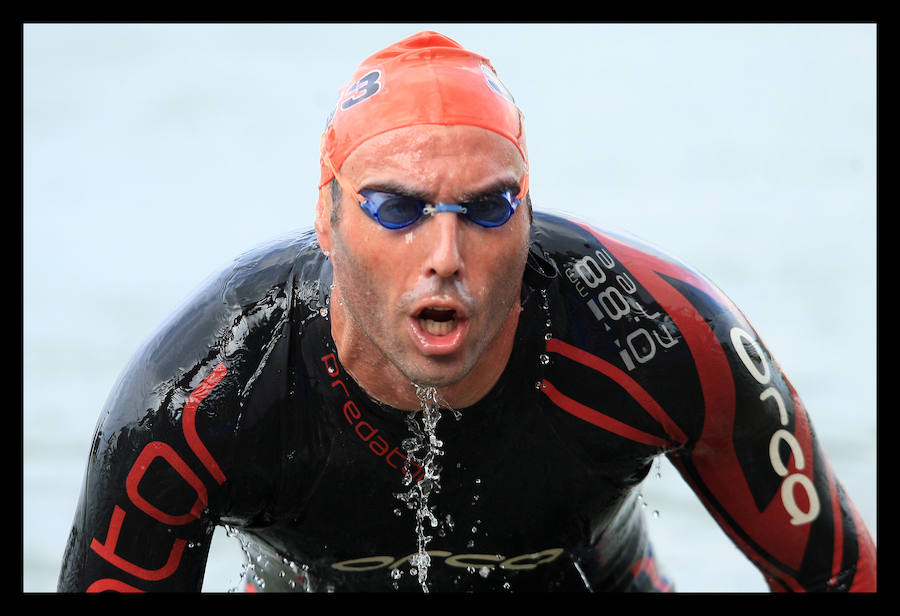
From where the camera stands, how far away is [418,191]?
118 inches

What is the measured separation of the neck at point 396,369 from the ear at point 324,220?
0.40 ft

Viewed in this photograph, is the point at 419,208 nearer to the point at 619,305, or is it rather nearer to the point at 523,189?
the point at 523,189

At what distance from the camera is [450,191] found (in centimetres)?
299

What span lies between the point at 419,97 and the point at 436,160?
184 mm

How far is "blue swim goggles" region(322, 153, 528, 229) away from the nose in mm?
22

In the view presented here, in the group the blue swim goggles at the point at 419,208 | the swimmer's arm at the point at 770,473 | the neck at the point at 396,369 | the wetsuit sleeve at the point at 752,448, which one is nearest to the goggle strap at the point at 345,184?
the blue swim goggles at the point at 419,208

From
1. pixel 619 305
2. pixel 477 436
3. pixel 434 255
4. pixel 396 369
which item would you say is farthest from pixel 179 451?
pixel 619 305

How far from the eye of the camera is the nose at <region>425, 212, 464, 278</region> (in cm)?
294

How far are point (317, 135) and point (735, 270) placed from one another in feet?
11.8

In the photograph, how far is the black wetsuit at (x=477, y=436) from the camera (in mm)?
3312

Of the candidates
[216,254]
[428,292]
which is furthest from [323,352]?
[216,254]

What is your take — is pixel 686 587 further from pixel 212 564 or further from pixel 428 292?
pixel 428 292

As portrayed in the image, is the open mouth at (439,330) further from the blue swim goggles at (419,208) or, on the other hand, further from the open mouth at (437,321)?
the blue swim goggles at (419,208)

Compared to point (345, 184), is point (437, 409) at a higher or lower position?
lower
